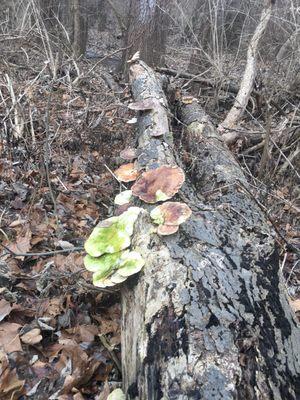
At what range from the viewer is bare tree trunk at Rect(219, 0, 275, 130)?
550 centimetres

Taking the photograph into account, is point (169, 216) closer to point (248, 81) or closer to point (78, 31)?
point (248, 81)

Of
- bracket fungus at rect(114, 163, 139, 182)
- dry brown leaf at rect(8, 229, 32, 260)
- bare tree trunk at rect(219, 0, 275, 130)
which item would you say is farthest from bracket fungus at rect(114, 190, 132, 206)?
bare tree trunk at rect(219, 0, 275, 130)

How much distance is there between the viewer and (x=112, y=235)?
2.42m

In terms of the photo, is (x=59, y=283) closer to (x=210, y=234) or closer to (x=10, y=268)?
(x=10, y=268)

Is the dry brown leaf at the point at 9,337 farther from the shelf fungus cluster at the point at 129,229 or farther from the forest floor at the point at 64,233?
the shelf fungus cluster at the point at 129,229

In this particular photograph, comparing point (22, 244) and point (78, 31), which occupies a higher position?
point (22, 244)

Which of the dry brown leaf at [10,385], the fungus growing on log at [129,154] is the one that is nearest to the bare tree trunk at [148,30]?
the fungus growing on log at [129,154]

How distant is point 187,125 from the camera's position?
450 centimetres

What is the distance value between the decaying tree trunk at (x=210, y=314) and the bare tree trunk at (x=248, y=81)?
2.94 meters

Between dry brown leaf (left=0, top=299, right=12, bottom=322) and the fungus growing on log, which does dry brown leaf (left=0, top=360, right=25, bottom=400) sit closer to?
dry brown leaf (left=0, top=299, right=12, bottom=322)

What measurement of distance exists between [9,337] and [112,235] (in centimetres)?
86

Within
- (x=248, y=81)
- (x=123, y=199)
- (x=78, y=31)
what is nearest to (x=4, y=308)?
(x=123, y=199)

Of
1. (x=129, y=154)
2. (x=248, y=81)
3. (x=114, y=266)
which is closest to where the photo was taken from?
(x=114, y=266)

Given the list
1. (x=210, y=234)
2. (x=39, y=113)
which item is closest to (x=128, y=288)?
(x=210, y=234)
